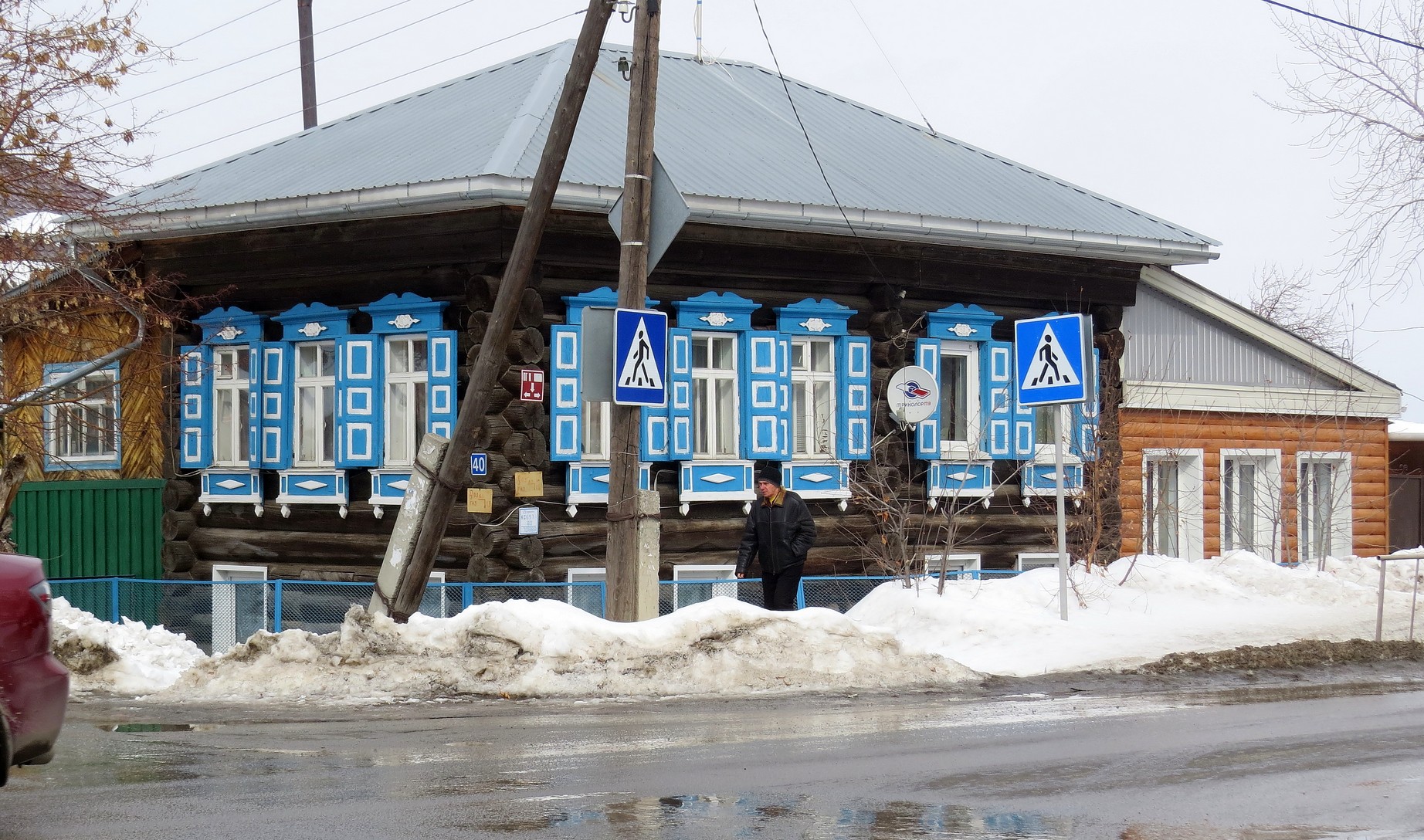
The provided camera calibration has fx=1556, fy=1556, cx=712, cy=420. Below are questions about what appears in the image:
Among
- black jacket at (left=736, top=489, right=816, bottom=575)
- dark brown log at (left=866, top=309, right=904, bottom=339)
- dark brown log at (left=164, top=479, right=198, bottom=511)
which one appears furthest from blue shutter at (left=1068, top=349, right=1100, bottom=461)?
dark brown log at (left=164, top=479, right=198, bottom=511)

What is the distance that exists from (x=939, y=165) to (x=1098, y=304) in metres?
2.77

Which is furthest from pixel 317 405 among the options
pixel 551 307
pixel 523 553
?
pixel 523 553

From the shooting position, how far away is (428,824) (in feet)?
20.5

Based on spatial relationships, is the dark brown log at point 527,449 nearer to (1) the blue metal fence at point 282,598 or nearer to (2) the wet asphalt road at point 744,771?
(1) the blue metal fence at point 282,598

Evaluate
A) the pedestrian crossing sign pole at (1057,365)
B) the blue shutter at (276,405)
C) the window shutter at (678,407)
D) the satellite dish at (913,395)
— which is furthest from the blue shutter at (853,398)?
the blue shutter at (276,405)

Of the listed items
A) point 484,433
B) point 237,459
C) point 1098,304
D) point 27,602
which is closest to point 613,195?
point 484,433

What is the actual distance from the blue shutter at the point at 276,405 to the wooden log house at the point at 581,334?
0.03 metres

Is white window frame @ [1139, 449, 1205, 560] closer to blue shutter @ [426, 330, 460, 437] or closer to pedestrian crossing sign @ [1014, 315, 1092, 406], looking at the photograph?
pedestrian crossing sign @ [1014, 315, 1092, 406]

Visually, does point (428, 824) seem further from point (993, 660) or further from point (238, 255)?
point (238, 255)

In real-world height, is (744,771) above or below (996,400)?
below

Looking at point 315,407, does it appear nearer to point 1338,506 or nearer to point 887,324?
point 887,324

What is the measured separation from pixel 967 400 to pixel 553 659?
9.33 m

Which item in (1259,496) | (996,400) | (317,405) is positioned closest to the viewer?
(317,405)

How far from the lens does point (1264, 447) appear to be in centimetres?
2272
